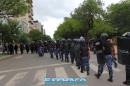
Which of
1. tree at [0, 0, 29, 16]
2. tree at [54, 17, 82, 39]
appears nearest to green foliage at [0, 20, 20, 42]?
tree at [0, 0, 29, 16]

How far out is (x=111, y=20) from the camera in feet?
A: 379

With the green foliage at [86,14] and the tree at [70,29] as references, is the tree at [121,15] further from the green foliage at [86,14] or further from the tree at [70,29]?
the tree at [70,29]

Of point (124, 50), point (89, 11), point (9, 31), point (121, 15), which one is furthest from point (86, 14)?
point (124, 50)

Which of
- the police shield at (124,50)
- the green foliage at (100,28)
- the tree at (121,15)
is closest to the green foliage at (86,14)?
the green foliage at (100,28)

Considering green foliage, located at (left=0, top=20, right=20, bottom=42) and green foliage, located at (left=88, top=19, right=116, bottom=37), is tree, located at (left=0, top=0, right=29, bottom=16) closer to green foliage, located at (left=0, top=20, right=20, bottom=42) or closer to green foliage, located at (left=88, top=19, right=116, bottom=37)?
green foliage, located at (left=0, top=20, right=20, bottom=42)

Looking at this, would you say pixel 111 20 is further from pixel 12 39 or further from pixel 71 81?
pixel 71 81

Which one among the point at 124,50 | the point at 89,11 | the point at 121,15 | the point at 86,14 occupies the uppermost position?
the point at 89,11

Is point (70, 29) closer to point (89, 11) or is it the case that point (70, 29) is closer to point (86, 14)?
point (86, 14)

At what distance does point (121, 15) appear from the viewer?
365ft

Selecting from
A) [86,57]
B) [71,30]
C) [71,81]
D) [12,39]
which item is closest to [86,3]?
[71,30]

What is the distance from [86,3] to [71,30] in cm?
3124

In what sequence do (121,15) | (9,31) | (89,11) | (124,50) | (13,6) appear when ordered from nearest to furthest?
(124,50)
(13,6)
(9,31)
(121,15)
(89,11)

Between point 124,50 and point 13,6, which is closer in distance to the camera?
point 124,50

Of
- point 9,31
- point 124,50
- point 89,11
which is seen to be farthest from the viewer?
point 89,11
